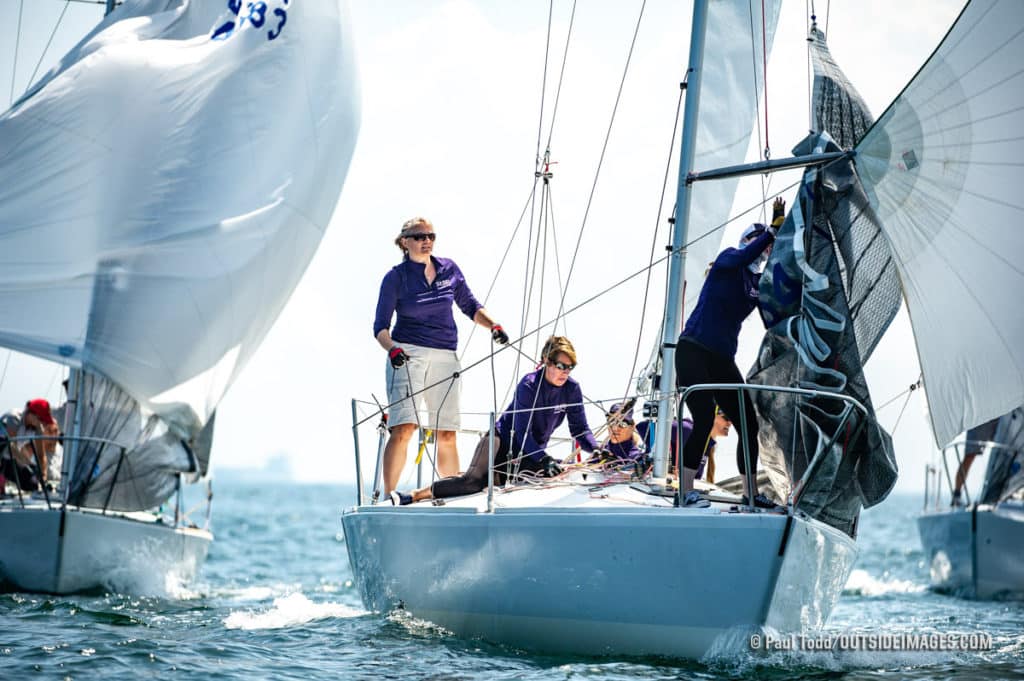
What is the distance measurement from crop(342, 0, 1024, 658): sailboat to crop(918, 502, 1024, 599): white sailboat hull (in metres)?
5.55

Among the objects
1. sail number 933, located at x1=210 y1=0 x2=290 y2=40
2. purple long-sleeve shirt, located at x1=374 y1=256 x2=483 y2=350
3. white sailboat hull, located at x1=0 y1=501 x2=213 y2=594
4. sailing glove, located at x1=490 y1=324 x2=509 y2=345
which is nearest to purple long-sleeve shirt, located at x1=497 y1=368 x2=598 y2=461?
sailing glove, located at x1=490 y1=324 x2=509 y2=345

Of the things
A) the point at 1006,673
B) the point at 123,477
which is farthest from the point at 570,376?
the point at 123,477

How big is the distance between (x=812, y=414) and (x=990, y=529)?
6.76 meters

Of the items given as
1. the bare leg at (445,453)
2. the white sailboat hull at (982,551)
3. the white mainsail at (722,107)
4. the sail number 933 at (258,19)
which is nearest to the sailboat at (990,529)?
the white sailboat hull at (982,551)

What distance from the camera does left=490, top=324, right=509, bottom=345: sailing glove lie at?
7270 mm

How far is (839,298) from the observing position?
5.79 metres

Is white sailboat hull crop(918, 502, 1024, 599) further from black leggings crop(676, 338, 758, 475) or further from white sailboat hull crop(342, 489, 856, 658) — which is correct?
black leggings crop(676, 338, 758, 475)

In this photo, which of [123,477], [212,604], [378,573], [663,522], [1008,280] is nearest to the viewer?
[663,522]

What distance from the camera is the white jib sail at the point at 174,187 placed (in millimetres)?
8320

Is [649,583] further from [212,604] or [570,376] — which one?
[212,604]

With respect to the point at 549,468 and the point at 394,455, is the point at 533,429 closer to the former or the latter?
the point at 549,468

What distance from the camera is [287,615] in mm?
8023

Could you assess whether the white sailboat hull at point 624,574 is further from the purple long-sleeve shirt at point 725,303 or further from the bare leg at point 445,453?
the bare leg at point 445,453

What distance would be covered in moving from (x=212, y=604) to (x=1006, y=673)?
19.8 feet
